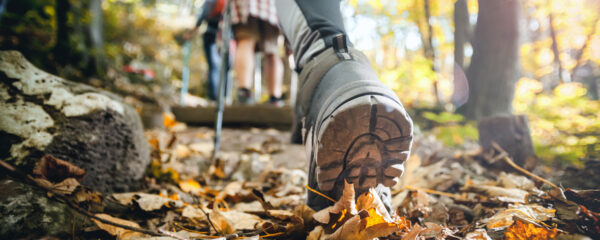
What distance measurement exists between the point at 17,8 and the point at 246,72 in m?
7.68

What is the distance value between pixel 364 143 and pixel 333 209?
18 cm

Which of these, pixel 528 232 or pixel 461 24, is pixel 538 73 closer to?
pixel 461 24

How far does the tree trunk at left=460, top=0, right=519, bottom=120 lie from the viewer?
Result: 11.6 ft

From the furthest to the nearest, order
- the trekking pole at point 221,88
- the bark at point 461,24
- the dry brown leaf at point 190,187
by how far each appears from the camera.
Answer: the bark at point 461,24
the trekking pole at point 221,88
the dry brown leaf at point 190,187

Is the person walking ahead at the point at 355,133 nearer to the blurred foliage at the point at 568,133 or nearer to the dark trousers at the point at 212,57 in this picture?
the blurred foliage at the point at 568,133

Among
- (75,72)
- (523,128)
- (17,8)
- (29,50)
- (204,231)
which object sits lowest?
(204,231)

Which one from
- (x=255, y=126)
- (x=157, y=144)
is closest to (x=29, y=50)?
(x=255, y=126)

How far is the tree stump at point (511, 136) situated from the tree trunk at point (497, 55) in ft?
6.69

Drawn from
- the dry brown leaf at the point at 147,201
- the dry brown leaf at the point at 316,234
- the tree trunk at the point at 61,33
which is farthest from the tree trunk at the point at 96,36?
the dry brown leaf at the point at 316,234

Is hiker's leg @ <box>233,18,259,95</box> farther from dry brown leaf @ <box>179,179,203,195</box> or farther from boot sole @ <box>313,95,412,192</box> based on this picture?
boot sole @ <box>313,95,412,192</box>

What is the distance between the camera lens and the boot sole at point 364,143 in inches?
28.2

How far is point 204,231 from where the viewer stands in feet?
2.71

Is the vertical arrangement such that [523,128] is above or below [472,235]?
above

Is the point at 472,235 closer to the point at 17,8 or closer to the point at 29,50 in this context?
the point at 29,50
